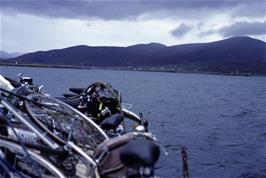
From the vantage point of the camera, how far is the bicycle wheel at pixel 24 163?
4.50 metres

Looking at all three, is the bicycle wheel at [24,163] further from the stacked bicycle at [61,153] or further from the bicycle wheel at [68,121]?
the bicycle wheel at [68,121]

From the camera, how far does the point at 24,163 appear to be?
16.2 feet

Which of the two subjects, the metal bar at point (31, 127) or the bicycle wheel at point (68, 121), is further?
the bicycle wheel at point (68, 121)

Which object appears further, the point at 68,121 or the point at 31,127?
the point at 68,121

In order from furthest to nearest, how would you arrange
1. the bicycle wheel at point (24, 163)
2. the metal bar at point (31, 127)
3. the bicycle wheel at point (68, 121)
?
the bicycle wheel at point (68, 121) → the metal bar at point (31, 127) → the bicycle wheel at point (24, 163)

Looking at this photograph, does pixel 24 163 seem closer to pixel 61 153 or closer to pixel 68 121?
pixel 61 153

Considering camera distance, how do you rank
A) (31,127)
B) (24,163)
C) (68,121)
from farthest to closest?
(68,121), (24,163), (31,127)

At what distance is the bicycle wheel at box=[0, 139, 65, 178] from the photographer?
177 inches

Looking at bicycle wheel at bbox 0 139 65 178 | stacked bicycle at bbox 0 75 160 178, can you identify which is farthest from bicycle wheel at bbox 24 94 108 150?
bicycle wheel at bbox 0 139 65 178

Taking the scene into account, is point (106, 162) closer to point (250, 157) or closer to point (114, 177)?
point (114, 177)

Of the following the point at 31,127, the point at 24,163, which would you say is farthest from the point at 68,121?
the point at 31,127

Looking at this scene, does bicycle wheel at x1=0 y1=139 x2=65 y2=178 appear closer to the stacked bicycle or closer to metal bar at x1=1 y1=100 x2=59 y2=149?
the stacked bicycle

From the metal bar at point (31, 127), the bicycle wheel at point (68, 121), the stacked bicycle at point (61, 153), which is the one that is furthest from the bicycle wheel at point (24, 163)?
the bicycle wheel at point (68, 121)

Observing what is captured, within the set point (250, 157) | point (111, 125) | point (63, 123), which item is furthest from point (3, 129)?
point (250, 157)
